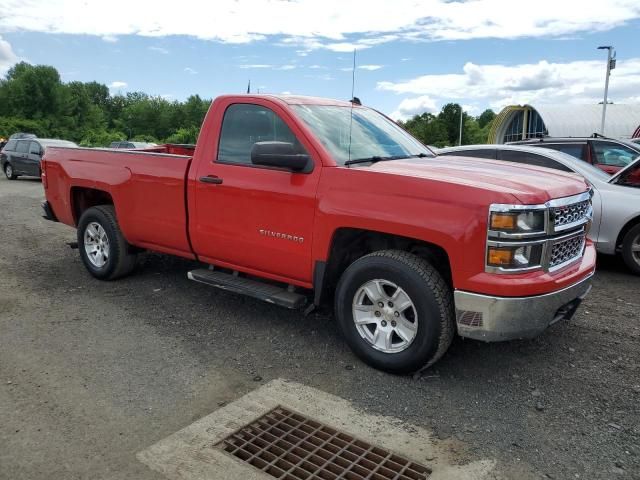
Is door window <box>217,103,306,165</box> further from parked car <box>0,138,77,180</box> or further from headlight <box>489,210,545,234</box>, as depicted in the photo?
parked car <box>0,138,77,180</box>

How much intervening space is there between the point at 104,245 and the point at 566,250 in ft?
15.5

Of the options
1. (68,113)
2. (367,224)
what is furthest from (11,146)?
(68,113)

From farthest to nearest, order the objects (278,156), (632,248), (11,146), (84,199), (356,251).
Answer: (11,146) → (632,248) → (84,199) → (356,251) → (278,156)

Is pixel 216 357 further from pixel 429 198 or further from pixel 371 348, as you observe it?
pixel 429 198

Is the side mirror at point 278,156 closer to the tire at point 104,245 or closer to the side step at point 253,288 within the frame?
the side step at point 253,288

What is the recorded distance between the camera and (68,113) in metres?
82.9

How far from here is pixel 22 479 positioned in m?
2.80

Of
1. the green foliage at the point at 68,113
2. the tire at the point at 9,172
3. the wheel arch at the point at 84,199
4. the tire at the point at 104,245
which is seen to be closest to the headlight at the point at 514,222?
the tire at the point at 104,245

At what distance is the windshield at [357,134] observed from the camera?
4418 millimetres

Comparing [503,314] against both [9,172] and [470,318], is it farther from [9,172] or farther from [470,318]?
[9,172]

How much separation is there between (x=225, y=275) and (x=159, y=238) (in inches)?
36.3

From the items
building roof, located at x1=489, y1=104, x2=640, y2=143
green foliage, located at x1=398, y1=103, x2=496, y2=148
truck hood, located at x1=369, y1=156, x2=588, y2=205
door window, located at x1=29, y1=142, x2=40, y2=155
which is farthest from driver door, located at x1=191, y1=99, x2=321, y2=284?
green foliage, located at x1=398, y1=103, x2=496, y2=148

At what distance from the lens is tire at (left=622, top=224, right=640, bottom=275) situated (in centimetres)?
668

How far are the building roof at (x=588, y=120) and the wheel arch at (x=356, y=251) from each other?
42.8 m
